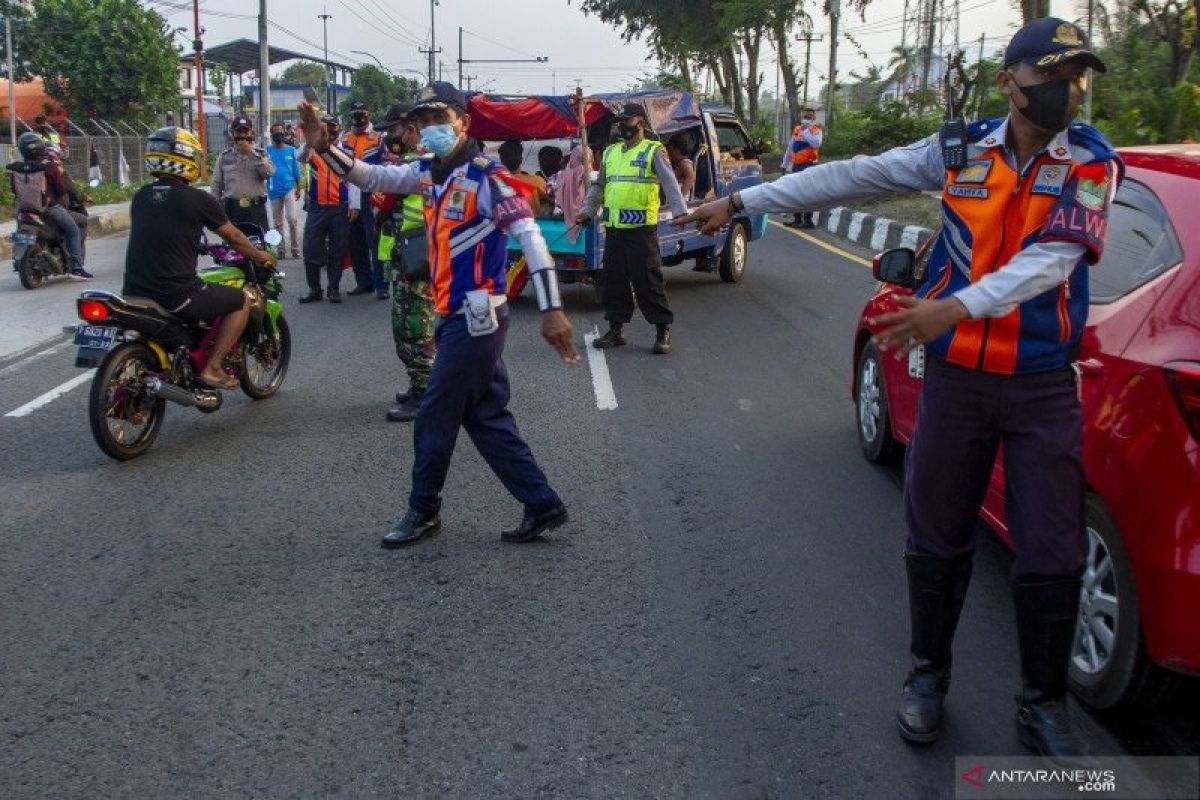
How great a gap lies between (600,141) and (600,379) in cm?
476

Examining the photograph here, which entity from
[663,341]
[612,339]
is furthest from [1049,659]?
[612,339]

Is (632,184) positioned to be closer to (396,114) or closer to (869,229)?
(396,114)

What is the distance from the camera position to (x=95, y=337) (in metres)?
6.35

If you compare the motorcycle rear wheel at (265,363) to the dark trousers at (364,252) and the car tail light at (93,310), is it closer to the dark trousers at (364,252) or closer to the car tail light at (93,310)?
the car tail light at (93,310)

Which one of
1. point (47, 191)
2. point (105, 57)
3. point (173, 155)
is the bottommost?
point (47, 191)

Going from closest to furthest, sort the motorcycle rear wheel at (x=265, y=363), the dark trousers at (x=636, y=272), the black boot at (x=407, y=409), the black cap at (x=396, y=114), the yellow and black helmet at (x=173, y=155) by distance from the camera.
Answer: the yellow and black helmet at (x=173, y=155) < the black boot at (x=407, y=409) < the motorcycle rear wheel at (x=265, y=363) < the black cap at (x=396, y=114) < the dark trousers at (x=636, y=272)

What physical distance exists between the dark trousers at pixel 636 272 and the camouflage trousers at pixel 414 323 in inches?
89.3

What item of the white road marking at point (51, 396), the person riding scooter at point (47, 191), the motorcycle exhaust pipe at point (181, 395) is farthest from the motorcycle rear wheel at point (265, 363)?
the person riding scooter at point (47, 191)

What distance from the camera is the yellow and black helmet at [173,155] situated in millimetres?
6500

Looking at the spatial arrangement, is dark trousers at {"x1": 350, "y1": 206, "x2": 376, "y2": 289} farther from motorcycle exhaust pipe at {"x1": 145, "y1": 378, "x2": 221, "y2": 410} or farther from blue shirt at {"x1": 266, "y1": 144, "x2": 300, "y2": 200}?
motorcycle exhaust pipe at {"x1": 145, "y1": 378, "x2": 221, "y2": 410}

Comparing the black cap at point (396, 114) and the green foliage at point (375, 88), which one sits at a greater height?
the green foliage at point (375, 88)

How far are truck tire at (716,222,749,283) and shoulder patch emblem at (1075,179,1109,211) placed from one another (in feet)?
34.2

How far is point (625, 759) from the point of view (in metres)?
3.39

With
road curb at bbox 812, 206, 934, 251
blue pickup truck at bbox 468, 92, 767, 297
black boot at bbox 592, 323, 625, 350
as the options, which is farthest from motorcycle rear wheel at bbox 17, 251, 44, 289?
road curb at bbox 812, 206, 934, 251
